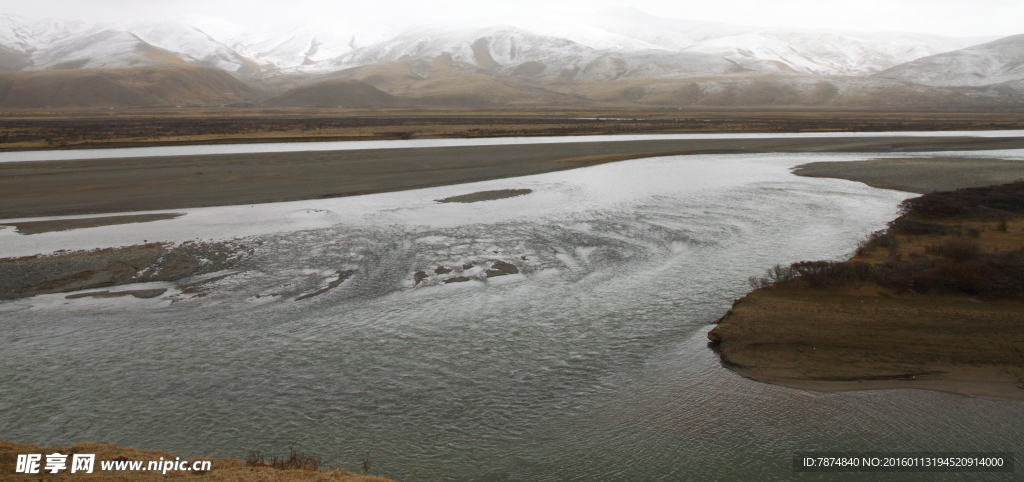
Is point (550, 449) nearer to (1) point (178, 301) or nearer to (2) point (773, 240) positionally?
(1) point (178, 301)

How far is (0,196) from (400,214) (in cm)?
1967

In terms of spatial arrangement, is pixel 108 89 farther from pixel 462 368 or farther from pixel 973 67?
pixel 973 67

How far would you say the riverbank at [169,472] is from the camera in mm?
6762

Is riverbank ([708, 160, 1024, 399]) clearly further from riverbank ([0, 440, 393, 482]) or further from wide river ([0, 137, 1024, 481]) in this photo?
riverbank ([0, 440, 393, 482])

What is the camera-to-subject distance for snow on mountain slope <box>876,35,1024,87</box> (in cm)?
17238

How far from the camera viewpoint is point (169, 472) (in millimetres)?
7070

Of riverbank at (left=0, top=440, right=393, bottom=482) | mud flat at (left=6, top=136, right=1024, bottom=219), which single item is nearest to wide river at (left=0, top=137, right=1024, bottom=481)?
riverbank at (left=0, top=440, right=393, bottom=482)

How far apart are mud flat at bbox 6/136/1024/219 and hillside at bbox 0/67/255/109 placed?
12446cm

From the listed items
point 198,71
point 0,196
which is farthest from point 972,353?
point 198,71

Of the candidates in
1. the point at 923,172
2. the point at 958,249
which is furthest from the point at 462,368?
the point at 923,172

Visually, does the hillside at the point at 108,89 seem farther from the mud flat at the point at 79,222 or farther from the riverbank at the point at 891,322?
the riverbank at the point at 891,322

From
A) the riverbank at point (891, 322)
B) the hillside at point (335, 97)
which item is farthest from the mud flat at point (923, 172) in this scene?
the hillside at point (335, 97)

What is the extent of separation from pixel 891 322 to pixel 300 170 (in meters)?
32.0

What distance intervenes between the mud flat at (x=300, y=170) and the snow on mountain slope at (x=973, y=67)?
499 ft
